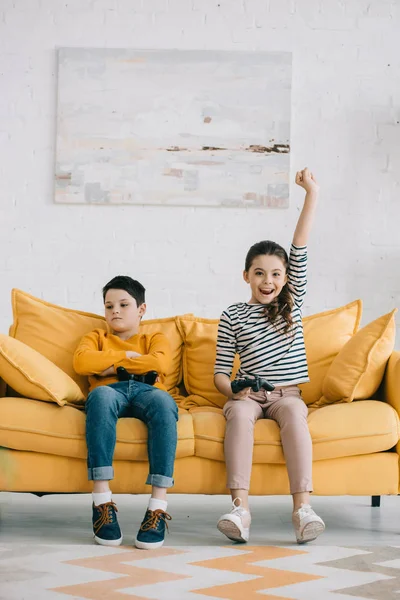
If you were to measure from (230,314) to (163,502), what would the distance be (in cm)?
75

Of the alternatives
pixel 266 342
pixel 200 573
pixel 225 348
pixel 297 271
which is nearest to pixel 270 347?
pixel 266 342

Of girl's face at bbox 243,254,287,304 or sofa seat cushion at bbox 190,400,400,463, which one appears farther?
girl's face at bbox 243,254,287,304

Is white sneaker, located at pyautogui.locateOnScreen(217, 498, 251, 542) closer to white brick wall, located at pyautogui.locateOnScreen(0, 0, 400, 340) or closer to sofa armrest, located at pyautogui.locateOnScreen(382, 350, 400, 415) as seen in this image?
sofa armrest, located at pyautogui.locateOnScreen(382, 350, 400, 415)

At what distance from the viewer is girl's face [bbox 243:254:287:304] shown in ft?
9.14

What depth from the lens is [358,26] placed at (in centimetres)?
388

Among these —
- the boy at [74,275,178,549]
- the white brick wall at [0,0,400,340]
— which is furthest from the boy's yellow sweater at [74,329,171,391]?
the white brick wall at [0,0,400,340]

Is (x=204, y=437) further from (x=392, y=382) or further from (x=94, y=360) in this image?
(x=392, y=382)

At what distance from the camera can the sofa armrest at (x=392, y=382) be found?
2.59 metres

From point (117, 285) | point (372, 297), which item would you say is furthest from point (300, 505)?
point (372, 297)

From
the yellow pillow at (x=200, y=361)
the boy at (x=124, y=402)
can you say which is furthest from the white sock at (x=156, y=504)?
the yellow pillow at (x=200, y=361)

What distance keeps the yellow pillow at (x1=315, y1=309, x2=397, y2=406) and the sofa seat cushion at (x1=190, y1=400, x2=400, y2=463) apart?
6.1 inches

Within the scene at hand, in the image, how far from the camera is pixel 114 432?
2387 mm

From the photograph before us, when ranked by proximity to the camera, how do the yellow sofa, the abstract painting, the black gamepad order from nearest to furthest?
1. the yellow sofa
2. the black gamepad
3. the abstract painting

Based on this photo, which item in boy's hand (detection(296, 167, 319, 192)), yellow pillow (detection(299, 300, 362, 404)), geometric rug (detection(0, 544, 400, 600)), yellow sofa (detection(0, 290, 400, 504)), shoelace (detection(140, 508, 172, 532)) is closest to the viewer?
geometric rug (detection(0, 544, 400, 600))
